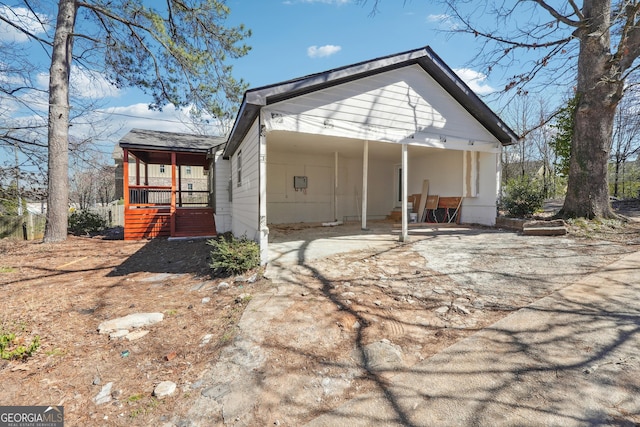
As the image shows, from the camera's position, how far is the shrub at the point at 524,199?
27.3ft

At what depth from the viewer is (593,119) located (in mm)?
6980

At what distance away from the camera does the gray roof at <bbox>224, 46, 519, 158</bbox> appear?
5.19 metres

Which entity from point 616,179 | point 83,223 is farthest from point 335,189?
point 616,179

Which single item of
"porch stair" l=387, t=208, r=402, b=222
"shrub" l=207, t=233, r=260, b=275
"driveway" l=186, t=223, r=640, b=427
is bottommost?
"driveway" l=186, t=223, r=640, b=427

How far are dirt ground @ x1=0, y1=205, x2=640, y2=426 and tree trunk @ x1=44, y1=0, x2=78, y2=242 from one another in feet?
15.8

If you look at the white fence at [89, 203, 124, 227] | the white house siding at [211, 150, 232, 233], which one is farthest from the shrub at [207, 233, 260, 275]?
the white fence at [89, 203, 124, 227]


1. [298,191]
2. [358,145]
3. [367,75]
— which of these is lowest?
[298,191]

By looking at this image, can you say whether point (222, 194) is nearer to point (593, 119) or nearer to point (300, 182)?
point (300, 182)

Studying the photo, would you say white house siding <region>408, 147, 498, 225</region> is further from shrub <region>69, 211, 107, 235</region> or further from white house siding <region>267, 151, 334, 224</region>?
shrub <region>69, 211, 107, 235</region>

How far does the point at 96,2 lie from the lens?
34.9ft

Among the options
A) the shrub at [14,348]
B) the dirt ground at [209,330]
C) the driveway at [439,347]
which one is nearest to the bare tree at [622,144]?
the dirt ground at [209,330]

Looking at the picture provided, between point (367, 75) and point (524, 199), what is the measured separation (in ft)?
19.0

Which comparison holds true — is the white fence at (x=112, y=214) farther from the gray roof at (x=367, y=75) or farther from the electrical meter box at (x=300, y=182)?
the electrical meter box at (x=300, y=182)

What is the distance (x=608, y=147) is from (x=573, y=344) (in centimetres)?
716
